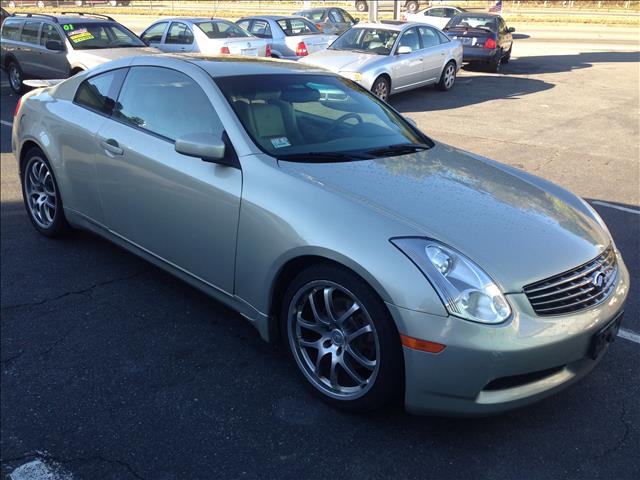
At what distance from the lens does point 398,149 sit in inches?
149

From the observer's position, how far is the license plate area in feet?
8.95

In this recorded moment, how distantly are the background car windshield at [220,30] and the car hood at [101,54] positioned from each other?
2102mm

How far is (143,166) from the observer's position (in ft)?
12.4

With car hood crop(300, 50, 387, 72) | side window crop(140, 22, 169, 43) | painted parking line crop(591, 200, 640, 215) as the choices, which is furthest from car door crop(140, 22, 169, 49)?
painted parking line crop(591, 200, 640, 215)

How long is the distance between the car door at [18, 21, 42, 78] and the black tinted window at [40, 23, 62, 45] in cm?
17

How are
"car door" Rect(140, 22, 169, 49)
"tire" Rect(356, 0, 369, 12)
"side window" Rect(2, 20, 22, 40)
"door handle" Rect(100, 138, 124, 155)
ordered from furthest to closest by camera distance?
"tire" Rect(356, 0, 369, 12) < "car door" Rect(140, 22, 169, 49) < "side window" Rect(2, 20, 22, 40) < "door handle" Rect(100, 138, 124, 155)

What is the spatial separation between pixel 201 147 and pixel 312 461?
1.66m

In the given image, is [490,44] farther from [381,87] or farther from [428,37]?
[381,87]

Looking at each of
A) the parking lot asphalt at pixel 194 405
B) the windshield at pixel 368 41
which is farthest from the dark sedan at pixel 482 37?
the parking lot asphalt at pixel 194 405

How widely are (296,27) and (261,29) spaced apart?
87cm

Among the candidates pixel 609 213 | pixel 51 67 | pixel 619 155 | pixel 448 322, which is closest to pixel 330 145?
pixel 448 322

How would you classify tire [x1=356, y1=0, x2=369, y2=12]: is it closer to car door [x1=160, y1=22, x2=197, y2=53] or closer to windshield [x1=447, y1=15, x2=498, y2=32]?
windshield [x1=447, y1=15, x2=498, y2=32]

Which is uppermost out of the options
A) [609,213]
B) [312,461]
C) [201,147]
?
[201,147]

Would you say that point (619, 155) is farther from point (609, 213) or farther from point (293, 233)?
point (293, 233)
